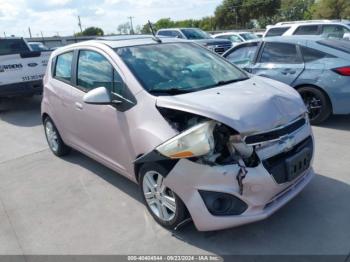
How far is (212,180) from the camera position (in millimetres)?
2670

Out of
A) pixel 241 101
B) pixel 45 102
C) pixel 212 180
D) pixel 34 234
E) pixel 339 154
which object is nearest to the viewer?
pixel 212 180

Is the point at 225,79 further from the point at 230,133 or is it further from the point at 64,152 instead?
the point at 64,152

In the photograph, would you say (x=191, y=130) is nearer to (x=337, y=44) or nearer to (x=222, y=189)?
(x=222, y=189)

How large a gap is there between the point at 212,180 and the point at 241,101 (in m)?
0.74

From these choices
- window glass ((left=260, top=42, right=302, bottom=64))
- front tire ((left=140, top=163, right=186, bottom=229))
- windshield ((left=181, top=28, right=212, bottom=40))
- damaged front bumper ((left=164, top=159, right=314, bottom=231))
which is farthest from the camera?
windshield ((left=181, top=28, right=212, bottom=40))

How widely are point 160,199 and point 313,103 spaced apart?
3.82 metres

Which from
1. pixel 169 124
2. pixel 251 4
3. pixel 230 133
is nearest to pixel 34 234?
pixel 169 124

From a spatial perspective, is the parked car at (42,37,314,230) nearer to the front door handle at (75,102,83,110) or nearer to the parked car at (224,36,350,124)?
the front door handle at (75,102,83,110)

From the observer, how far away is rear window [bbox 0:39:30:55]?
9.44 meters

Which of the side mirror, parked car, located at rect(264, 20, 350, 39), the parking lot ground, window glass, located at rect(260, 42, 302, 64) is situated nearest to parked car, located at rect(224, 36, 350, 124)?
window glass, located at rect(260, 42, 302, 64)

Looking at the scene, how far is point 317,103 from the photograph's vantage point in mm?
5816

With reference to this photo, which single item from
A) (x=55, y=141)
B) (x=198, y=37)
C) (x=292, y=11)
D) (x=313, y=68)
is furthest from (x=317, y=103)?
(x=292, y=11)

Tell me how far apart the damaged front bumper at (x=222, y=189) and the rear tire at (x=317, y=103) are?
330 cm

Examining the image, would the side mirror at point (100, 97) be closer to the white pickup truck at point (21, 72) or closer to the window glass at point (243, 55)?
the window glass at point (243, 55)
